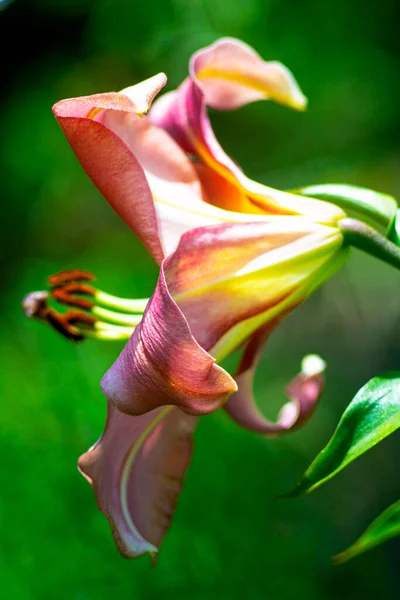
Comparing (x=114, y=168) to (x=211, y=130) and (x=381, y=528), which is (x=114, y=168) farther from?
(x=381, y=528)

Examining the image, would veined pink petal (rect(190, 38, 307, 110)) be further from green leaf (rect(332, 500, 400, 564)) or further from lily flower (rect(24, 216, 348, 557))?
green leaf (rect(332, 500, 400, 564))

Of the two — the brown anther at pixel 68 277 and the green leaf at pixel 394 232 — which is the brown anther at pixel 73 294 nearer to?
the brown anther at pixel 68 277

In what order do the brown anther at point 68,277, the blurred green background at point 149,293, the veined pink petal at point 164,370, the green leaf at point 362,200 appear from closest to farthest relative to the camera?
the veined pink petal at point 164,370
the green leaf at point 362,200
the brown anther at point 68,277
the blurred green background at point 149,293

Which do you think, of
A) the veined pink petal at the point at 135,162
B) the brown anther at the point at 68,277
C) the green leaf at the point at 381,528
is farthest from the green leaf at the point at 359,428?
the brown anther at the point at 68,277

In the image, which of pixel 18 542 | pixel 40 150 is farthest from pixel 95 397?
pixel 40 150

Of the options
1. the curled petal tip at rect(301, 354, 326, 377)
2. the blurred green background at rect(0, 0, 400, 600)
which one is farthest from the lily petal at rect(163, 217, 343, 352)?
the blurred green background at rect(0, 0, 400, 600)
